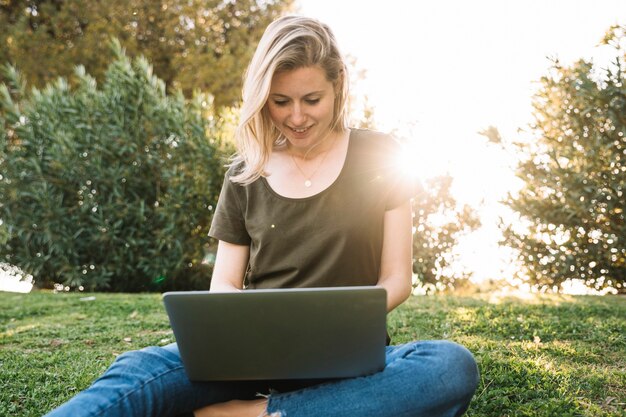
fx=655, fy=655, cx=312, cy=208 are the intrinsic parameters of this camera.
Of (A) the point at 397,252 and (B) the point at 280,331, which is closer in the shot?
(B) the point at 280,331

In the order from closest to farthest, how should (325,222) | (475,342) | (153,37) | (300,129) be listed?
1. (325,222)
2. (300,129)
3. (475,342)
4. (153,37)

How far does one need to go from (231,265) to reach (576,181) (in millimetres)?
4548

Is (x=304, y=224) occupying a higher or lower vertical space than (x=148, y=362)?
higher

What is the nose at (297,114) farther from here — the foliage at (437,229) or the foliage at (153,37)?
the foliage at (153,37)

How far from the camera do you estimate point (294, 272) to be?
2471mm

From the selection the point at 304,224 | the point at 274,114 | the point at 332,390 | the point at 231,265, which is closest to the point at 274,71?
the point at 274,114

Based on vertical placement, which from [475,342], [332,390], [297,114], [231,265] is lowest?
[475,342]

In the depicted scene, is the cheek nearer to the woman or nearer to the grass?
the woman

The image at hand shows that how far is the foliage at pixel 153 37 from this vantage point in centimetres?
1317

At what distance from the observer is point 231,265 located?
2686 mm

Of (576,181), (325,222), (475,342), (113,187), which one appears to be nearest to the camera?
(325,222)

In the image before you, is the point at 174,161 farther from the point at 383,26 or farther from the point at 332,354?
the point at 332,354

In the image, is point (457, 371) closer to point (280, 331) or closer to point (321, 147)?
point (280, 331)

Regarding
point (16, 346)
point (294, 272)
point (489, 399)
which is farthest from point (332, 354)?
point (16, 346)
